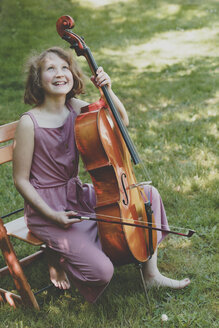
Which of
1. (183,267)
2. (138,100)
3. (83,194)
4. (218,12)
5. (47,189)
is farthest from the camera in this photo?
(218,12)

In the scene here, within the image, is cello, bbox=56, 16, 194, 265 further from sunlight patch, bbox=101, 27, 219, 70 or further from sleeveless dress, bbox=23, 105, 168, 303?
sunlight patch, bbox=101, 27, 219, 70

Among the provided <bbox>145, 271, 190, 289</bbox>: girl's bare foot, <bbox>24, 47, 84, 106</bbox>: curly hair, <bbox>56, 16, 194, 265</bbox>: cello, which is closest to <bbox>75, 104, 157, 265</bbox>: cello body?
<bbox>56, 16, 194, 265</bbox>: cello

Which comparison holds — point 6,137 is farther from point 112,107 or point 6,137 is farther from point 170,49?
point 170,49

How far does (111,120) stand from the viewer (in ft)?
8.79

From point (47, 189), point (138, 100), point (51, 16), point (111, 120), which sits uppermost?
point (51, 16)

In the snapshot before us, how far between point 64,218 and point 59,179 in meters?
0.31

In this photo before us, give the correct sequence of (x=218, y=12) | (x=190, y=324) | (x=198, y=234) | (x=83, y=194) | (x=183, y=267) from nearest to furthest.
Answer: (x=190, y=324) < (x=83, y=194) < (x=183, y=267) < (x=198, y=234) < (x=218, y=12)

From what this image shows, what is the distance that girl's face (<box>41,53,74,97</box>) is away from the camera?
259 centimetres

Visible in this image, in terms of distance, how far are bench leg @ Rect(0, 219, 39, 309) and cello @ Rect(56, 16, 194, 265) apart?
2.00ft

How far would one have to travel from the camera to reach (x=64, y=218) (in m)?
2.43

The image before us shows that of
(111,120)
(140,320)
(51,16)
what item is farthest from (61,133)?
(51,16)

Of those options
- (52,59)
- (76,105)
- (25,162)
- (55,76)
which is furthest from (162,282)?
(52,59)

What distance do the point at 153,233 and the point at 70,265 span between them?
1.73 feet

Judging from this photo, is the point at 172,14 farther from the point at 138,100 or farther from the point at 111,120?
the point at 111,120
